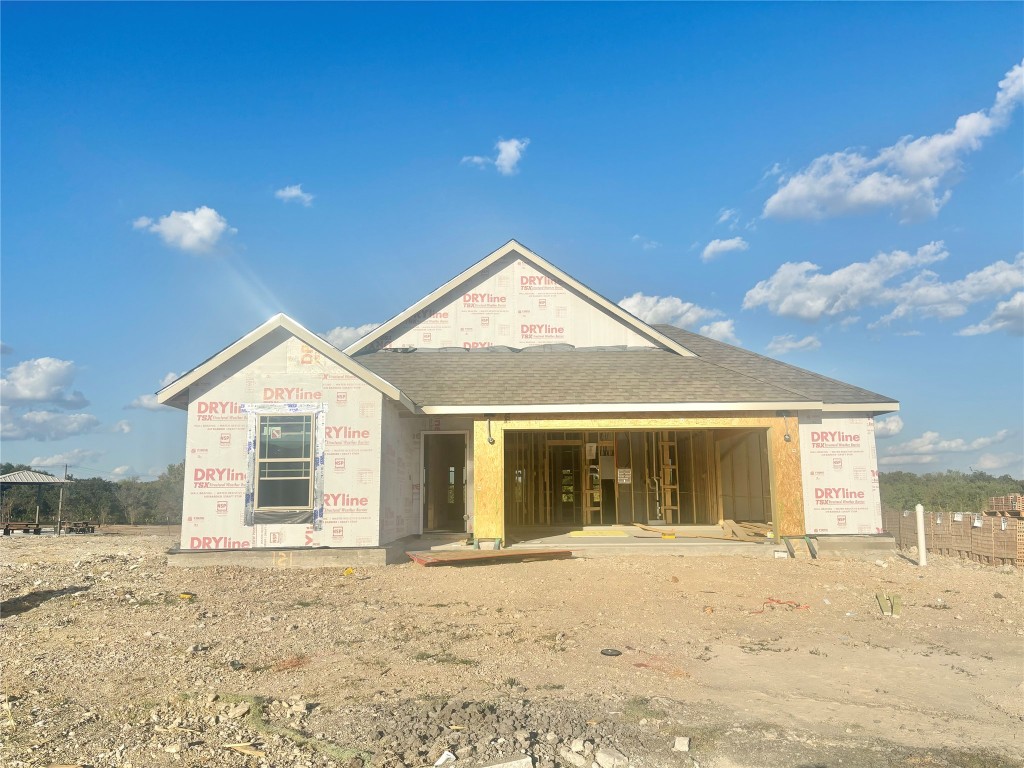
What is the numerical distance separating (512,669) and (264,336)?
8413mm

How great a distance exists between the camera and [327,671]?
6.32m

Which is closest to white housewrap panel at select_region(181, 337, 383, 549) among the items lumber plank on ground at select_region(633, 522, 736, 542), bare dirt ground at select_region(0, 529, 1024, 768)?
bare dirt ground at select_region(0, 529, 1024, 768)

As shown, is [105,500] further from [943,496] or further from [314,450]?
Answer: [943,496]

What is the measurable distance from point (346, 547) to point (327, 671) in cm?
616

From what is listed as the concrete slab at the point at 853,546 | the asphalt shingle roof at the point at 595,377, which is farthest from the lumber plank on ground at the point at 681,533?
the asphalt shingle roof at the point at 595,377

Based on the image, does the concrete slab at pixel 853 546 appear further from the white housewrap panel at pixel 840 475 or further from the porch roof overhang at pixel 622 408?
the porch roof overhang at pixel 622 408

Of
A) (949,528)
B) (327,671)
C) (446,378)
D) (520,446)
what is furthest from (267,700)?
(949,528)

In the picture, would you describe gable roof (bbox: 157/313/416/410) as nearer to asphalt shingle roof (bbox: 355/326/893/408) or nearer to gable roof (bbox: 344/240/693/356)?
asphalt shingle roof (bbox: 355/326/893/408)

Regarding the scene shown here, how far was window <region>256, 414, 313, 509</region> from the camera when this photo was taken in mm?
12406

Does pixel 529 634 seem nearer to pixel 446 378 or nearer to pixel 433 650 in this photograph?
pixel 433 650

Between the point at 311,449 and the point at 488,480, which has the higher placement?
the point at 311,449

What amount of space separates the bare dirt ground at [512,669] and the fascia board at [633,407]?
337 centimetres

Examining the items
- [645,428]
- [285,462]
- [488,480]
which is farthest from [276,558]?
[645,428]

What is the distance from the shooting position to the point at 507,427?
14000 mm
